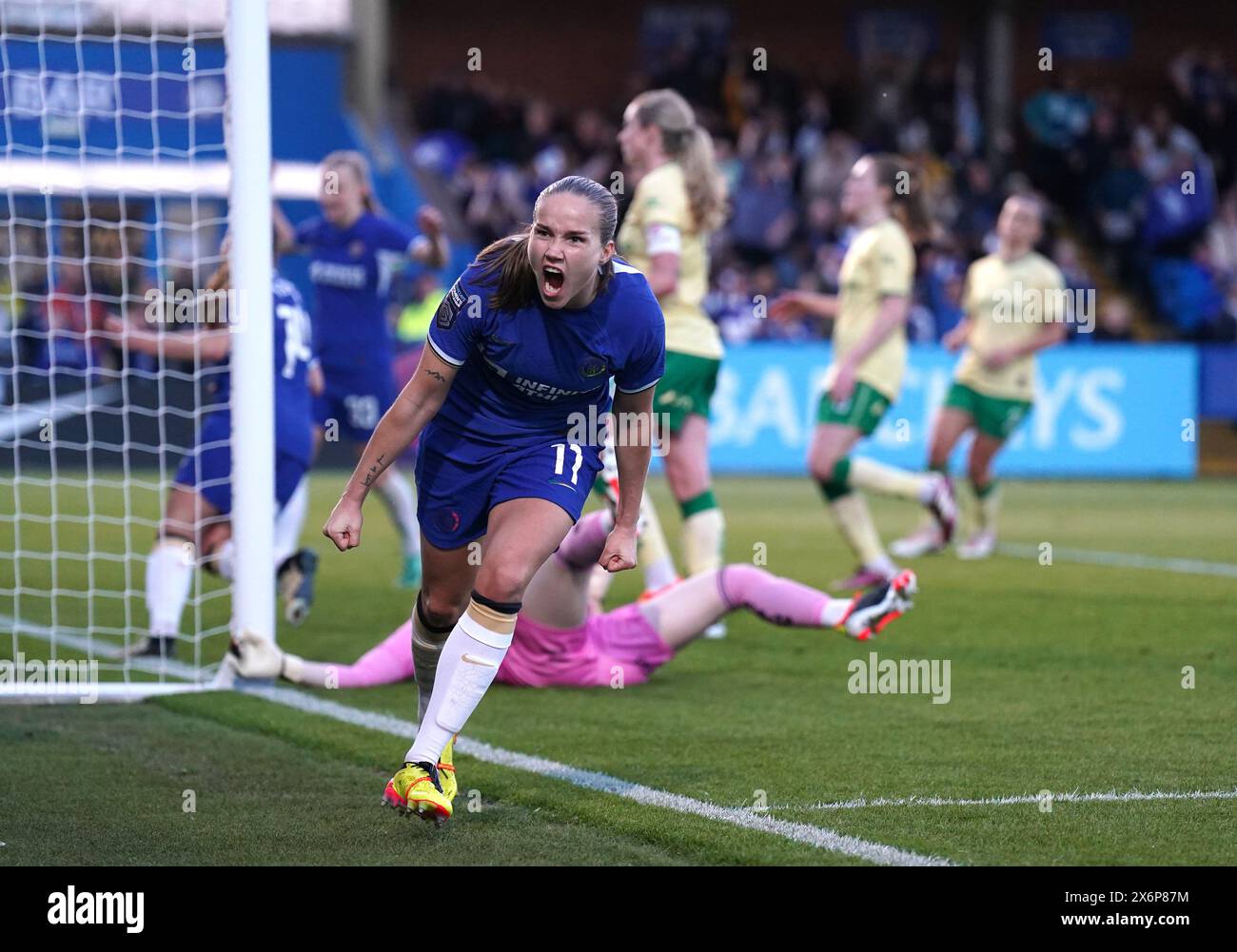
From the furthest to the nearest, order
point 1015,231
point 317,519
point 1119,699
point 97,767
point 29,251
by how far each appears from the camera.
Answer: point 29,251 → point 317,519 → point 1015,231 → point 1119,699 → point 97,767

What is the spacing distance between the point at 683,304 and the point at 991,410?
4927 mm

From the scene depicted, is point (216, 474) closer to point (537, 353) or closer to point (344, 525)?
point (344, 525)

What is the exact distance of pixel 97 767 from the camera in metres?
A: 5.49

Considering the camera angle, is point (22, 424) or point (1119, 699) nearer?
point (1119, 699)

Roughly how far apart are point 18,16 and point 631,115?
37.3 feet

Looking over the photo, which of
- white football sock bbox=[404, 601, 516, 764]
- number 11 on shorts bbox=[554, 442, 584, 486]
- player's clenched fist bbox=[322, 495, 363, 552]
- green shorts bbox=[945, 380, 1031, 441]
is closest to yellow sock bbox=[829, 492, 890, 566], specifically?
green shorts bbox=[945, 380, 1031, 441]

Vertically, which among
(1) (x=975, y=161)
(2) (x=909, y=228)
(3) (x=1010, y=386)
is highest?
(1) (x=975, y=161)

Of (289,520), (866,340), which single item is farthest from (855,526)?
(289,520)

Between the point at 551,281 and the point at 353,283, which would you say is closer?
the point at 551,281

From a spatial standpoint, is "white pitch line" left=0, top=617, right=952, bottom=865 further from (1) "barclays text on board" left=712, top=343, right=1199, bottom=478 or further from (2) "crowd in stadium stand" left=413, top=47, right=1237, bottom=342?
(2) "crowd in stadium stand" left=413, top=47, right=1237, bottom=342

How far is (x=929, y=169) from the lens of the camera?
24078 millimetres

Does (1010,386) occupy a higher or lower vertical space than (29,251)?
lower
